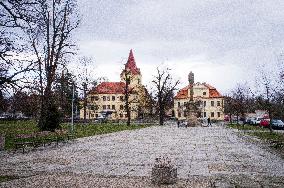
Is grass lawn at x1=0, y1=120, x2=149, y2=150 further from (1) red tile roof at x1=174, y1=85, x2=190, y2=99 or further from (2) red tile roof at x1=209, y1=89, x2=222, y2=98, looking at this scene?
(2) red tile roof at x1=209, y1=89, x2=222, y2=98

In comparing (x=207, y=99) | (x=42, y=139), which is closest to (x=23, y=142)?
(x=42, y=139)

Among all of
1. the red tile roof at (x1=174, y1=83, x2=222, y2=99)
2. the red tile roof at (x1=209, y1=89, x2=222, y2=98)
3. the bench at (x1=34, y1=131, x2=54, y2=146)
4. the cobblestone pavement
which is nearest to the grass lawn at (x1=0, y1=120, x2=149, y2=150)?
the bench at (x1=34, y1=131, x2=54, y2=146)

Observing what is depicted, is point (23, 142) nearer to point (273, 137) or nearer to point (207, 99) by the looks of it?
point (273, 137)

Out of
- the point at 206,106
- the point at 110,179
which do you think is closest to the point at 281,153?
the point at 110,179

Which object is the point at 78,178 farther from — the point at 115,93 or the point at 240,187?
the point at 115,93

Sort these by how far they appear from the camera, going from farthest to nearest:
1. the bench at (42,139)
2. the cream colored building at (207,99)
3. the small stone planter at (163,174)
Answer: the cream colored building at (207,99) → the bench at (42,139) → the small stone planter at (163,174)

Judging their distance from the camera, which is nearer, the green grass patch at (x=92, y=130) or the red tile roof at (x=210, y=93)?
the green grass patch at (x=92, y=130)

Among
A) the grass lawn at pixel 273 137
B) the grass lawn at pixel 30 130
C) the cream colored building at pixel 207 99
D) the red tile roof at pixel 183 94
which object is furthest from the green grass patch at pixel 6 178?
the red tile roof at pixel 183 94

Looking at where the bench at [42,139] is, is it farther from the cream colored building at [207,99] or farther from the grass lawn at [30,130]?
the cream colored building at [207,99]

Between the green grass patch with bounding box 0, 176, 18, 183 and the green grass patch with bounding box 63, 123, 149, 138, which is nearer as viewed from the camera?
the green grass patch with bounding box 0, 176, 18, 183

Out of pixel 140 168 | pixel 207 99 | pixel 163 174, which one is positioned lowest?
pixel 140 168

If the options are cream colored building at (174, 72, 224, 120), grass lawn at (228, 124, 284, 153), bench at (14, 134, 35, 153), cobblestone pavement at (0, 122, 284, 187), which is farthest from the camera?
cream colored building at (174, 72, 224, 120)

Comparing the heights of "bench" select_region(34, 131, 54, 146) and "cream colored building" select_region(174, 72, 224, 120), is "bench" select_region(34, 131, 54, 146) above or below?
below

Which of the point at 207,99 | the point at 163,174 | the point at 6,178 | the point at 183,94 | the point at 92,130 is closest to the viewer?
the point at 163,174
